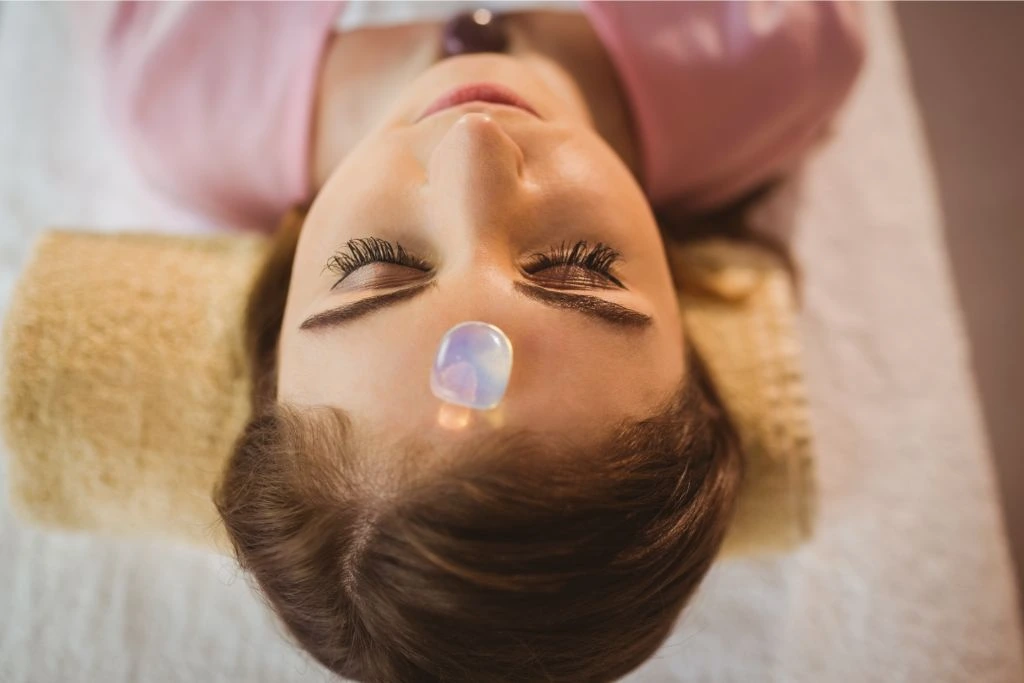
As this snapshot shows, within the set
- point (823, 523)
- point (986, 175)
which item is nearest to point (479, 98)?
point (823, 523)

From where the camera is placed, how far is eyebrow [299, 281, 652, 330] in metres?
0.48

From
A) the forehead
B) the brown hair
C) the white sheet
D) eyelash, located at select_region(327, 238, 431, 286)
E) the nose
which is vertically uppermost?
the nose

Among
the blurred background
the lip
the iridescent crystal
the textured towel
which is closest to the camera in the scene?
the iridescent crystal

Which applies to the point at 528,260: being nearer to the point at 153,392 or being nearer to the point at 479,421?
the point at 479,421

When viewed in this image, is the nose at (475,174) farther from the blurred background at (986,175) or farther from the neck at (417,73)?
the blurred background at (986,175)

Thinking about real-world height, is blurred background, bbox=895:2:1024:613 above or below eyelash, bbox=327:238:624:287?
below

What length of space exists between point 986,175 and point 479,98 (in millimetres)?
715

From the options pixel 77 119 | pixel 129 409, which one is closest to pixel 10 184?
pixel 77 119

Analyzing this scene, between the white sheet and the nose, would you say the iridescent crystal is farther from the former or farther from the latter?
the white sheet

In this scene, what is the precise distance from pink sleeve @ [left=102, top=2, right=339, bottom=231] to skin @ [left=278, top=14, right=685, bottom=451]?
0.18 metres

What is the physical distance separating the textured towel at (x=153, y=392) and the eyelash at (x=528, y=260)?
0.19 m

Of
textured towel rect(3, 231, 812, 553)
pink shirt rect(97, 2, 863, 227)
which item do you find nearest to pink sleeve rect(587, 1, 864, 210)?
pink shirt rect(97, 2, 863, 227)

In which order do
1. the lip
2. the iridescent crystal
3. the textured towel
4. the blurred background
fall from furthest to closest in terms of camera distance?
1. the blurred background
2. the textured towel
3. the lip
4. the iridescent crystal

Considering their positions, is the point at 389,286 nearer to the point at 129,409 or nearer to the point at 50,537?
the point at 129,409
